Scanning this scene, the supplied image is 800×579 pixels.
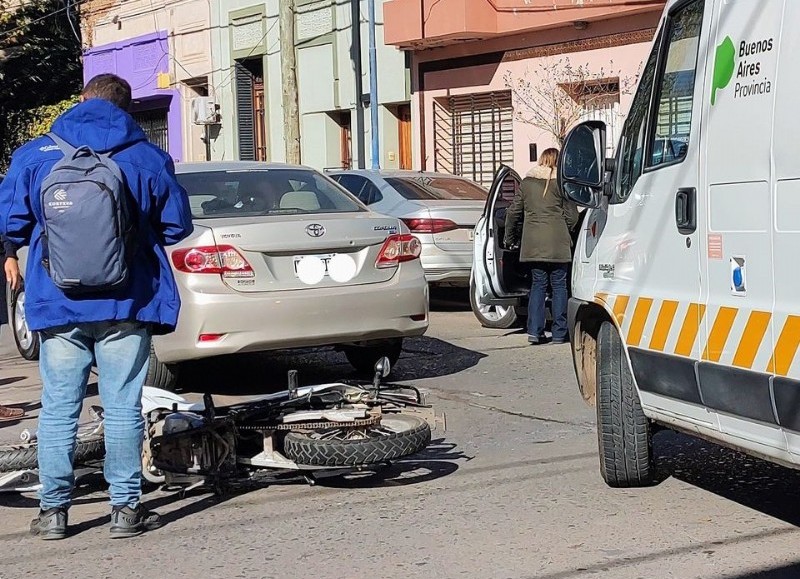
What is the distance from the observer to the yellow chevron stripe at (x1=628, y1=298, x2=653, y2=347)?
5.29 metres

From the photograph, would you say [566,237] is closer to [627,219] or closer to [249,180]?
[249,180]

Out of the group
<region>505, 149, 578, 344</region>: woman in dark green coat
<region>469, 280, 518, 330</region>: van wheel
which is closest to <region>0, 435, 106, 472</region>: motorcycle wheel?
<region>505, 149, 578, 344</region>: woman in dark green coat

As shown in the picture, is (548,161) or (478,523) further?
(548,161)

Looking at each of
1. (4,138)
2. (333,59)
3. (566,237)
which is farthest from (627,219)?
(4,138)

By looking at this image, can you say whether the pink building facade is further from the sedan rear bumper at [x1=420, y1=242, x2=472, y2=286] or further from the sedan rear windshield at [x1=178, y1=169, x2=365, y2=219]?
the sedan rear windshield at [x1=178, y1=169, x2=365, y2=219]

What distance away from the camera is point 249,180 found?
869 centimetres

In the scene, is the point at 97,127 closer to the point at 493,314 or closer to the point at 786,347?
the point at 786,347

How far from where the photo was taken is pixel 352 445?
552 cm

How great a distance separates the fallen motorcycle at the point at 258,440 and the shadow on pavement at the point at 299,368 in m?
2.84

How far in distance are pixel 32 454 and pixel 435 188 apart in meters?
8.52

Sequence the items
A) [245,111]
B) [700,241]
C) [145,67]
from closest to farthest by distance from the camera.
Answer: [700,241] → [245,111] → [145,67]

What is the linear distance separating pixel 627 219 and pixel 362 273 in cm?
281

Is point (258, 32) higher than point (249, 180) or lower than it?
higher

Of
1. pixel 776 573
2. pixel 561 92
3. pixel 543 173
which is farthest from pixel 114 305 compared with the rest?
pixel 561 92
